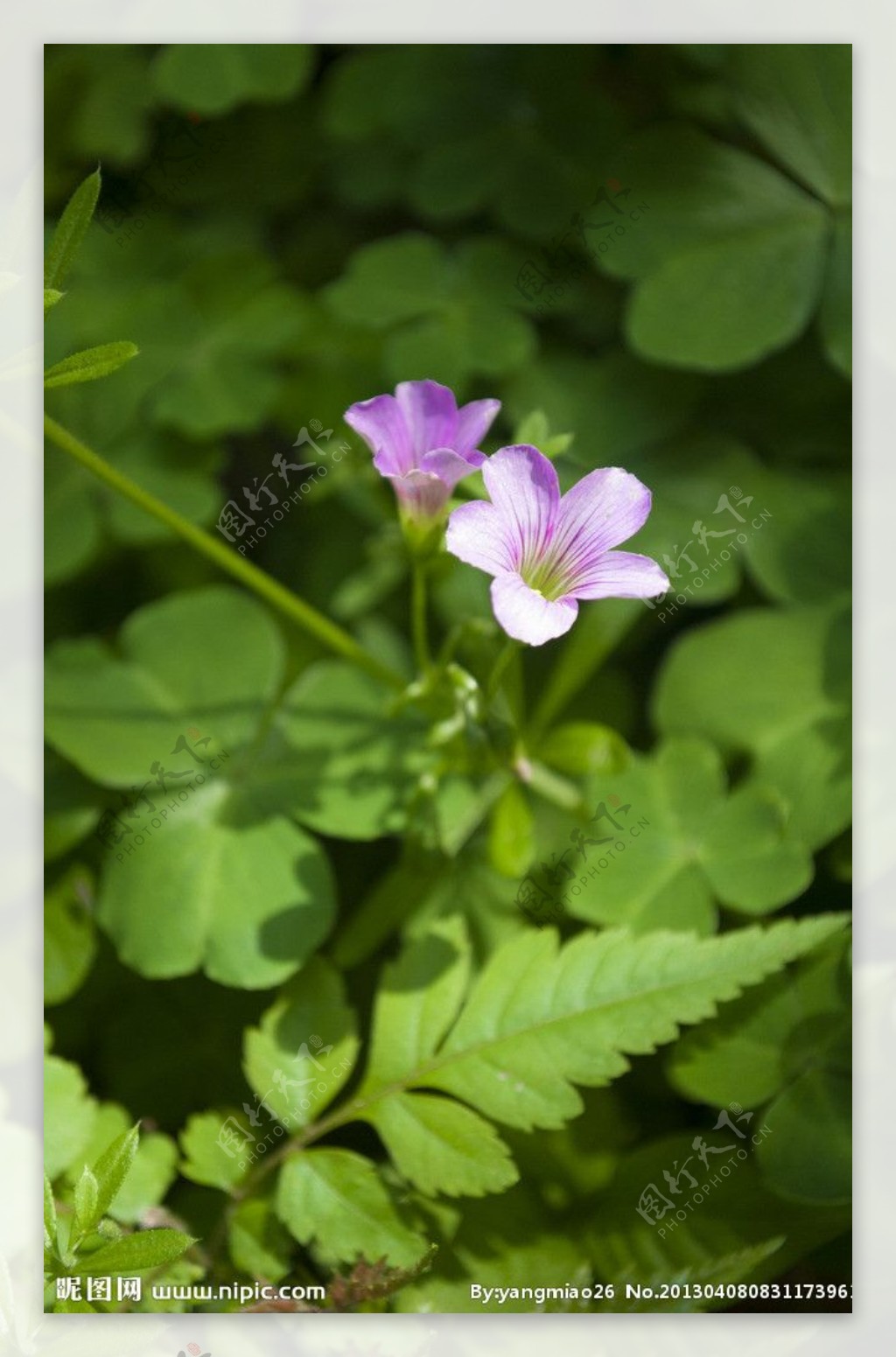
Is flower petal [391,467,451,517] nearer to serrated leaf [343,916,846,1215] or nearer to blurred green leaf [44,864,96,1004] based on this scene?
Result: serrated leaf [343,916,846,1215]

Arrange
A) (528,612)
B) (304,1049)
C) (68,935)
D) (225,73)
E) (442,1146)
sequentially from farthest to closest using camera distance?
(225,73)
(68,935)
(304,1049)
(442,1146)
(528,612)

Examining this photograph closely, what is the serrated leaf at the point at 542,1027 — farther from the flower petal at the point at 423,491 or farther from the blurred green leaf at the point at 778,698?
the flower petal at the point at 423,491

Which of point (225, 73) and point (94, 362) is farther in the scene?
point (225, 73)

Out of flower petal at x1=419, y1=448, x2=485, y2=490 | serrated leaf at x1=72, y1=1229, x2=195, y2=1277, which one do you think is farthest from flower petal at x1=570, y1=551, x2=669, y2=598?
serrated leaf at x1=72, y1=1229, x2=195, y2=1277

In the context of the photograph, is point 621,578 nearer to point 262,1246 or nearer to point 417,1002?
point 417,1002

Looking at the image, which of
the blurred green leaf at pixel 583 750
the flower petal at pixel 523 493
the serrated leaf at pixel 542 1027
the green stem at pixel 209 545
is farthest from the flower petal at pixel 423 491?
the serrated leaf at pixel 542 1027

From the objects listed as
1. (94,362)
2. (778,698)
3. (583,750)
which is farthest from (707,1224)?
(94,362)
